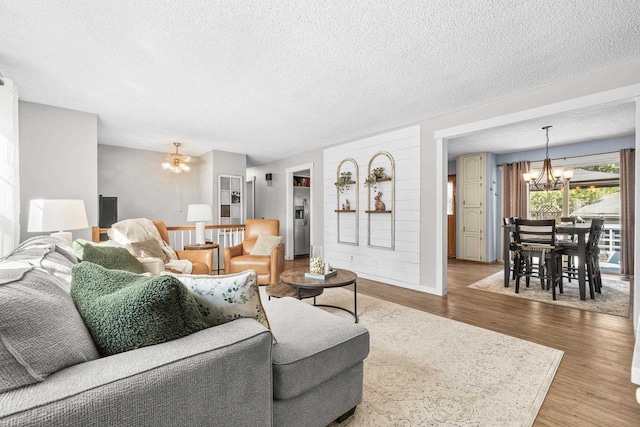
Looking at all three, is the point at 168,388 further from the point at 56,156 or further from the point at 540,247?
the point at 540,247

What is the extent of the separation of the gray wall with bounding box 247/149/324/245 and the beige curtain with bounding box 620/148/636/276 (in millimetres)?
5256

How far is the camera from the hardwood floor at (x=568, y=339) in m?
1.62

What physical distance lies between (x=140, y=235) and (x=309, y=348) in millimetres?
3077

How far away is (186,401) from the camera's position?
0.88 metres

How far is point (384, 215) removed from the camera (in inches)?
181

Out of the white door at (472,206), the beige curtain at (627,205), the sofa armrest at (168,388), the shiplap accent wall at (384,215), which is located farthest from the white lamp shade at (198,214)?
the beige curtain at (627,205)

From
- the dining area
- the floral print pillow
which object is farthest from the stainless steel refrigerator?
the floral print pillow

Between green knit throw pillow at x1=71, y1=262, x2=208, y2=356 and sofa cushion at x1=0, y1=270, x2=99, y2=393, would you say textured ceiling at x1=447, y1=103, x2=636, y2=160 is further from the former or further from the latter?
sofa cushion at x1=0, y1=270, x2=99, y2=393

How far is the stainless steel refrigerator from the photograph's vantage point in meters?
6.91

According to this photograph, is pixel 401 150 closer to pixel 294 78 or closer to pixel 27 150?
pixel 294 78

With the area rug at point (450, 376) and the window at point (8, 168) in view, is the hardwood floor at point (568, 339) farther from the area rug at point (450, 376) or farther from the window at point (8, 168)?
the window at point (8, 168)

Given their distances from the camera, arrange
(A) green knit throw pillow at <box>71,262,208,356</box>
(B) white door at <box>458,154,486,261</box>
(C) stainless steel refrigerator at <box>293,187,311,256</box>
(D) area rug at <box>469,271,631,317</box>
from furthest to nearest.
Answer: (C) stainless steel refrigerator at <box>293,187,311,256</box>, (B) white door at <box>458,154,486,261</box>, (D) area rug at <box>469,271,631,317</box>, (A) green knit throw pillow at <box>71,262,208,356</box>

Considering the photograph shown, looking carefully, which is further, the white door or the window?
the white door

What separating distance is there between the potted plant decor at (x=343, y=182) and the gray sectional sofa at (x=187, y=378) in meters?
3.79
